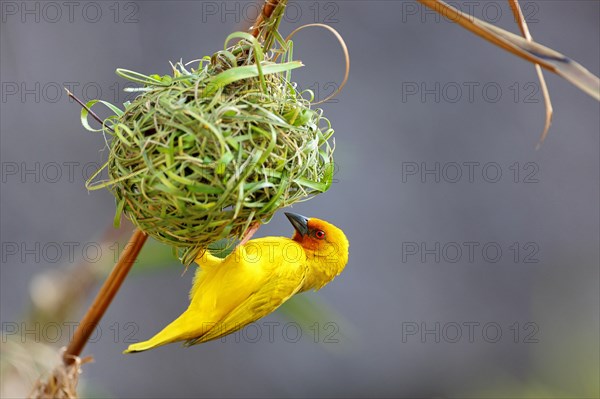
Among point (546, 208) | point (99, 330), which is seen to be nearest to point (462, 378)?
point (546, 208)

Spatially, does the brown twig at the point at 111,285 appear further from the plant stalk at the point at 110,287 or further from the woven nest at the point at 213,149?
the woven nest at the point at 213,149

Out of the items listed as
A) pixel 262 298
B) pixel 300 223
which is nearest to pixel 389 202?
pixel 300 223

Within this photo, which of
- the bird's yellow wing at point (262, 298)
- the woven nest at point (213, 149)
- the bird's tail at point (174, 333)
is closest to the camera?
the woven nest at point (213, 149)

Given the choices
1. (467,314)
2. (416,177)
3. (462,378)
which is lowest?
(462,378)

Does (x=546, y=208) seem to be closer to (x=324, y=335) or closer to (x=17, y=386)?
(x=324, y=335)

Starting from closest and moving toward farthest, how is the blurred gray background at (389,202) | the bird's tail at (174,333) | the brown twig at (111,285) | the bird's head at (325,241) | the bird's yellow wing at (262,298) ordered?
1. the brown twig at (111,285)
2. the bird's tail at (174,333)
3. the bird's yellow wing at (262,298)
4. the bird's head at (325,241)
5. the blurred gray background at (389,202)

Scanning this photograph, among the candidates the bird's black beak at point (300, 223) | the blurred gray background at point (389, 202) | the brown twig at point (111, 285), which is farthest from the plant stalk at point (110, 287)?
the blurred gray background at point (389, 202)

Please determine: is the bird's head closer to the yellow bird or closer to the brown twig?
the yellow bird
